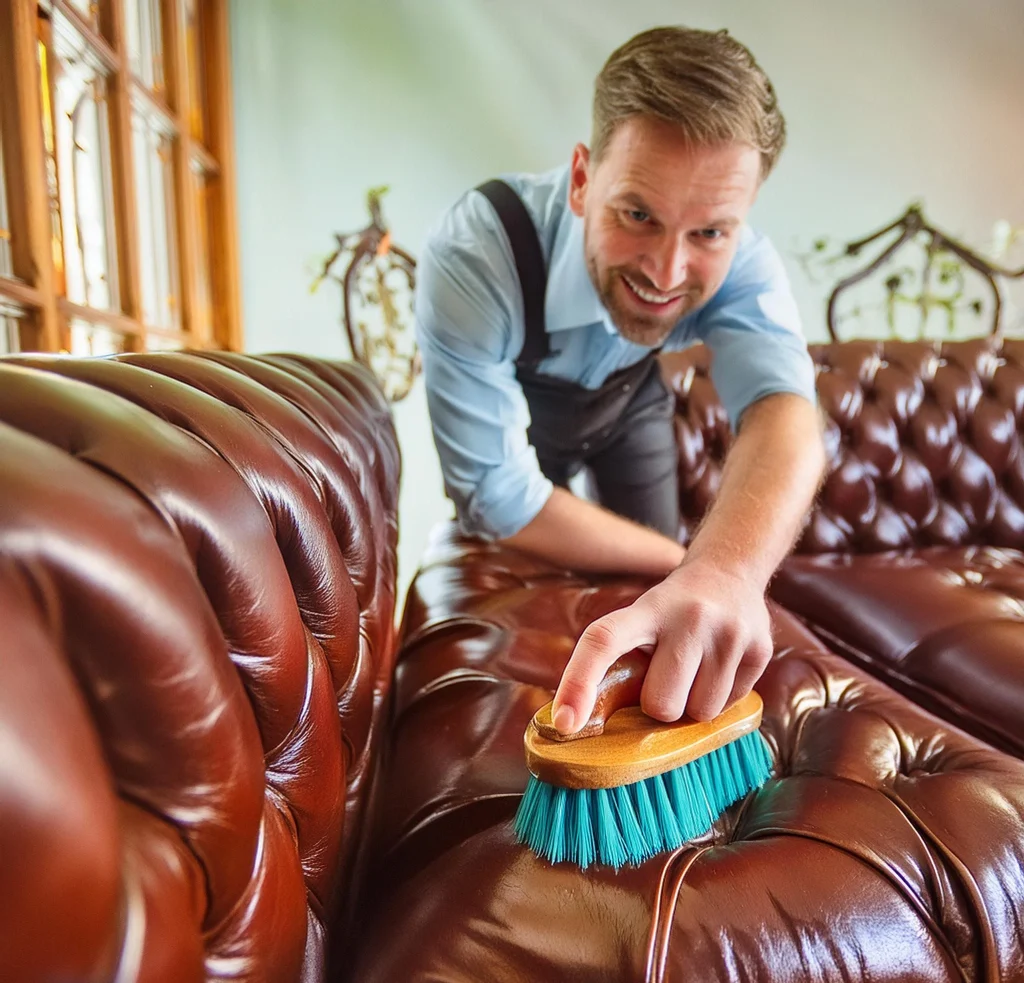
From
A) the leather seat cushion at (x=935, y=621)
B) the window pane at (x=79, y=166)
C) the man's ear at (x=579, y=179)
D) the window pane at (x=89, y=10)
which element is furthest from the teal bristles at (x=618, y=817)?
the window pane at (x=89, y=10)

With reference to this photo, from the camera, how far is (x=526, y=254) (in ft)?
3.54

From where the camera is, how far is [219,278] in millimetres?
2254

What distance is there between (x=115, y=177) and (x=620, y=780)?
1.69 metres

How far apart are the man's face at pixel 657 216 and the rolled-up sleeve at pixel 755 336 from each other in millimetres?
77

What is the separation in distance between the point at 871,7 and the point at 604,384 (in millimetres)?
1883

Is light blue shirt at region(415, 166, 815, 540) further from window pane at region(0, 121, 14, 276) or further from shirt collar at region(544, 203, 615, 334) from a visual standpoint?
window pane at region(0, 121, 14, 276)

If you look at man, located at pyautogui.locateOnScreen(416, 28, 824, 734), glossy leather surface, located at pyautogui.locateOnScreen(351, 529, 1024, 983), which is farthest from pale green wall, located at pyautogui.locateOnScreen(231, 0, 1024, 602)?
glossy leather surface, located at pyautogui.locateOnScreen(351, 529, 1024, 983)

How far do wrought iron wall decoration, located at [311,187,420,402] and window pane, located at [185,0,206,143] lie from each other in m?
0.53

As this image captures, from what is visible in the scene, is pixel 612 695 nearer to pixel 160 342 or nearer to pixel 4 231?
pixel 4 231

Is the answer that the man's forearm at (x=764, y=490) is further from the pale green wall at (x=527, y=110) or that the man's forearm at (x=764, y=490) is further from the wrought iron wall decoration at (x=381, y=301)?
the pale green wall at (x=527, y=110)

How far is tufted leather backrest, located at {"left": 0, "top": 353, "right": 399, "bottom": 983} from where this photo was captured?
0.19m

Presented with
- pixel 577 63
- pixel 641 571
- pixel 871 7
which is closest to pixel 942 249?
pixel 871 7

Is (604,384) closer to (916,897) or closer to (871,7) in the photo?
(916,897)

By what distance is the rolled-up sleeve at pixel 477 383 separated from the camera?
1039mm
